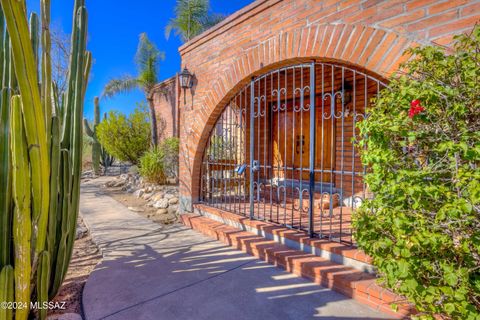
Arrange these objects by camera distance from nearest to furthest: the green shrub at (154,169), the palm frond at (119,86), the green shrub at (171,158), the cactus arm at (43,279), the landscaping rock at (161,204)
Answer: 1. the cactus arm at (43,279)
2. the landscaping rock at (161,204)
3. the green shrub at (154,169)
4. the green shrub at (171,158)
5. the palm frond at (119,86)

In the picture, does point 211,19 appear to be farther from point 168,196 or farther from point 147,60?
point 168,196

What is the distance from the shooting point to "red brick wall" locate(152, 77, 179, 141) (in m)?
10.8

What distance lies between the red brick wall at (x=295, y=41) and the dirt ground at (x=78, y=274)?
181 cm

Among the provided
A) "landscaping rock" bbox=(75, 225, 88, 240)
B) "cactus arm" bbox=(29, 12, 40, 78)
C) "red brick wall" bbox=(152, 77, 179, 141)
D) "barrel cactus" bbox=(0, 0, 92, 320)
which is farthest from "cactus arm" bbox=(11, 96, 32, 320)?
"red brick wall" bbox=(152, 77, 179, 141)

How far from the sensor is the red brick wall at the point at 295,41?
2.32 meters

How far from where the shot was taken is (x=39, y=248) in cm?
187

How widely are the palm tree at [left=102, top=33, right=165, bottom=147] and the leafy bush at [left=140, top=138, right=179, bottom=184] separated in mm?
2525

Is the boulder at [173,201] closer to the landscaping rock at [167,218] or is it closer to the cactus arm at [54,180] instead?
the landscaping rock at [167,218]

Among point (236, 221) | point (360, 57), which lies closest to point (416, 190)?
point (360, 57)

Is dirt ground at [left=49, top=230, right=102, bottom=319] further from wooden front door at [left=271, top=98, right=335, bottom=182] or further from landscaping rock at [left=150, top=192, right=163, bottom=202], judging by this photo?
wooden front door at [left=271, top=98, right=335, bottom=182]

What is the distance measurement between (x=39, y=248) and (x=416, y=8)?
3533mm

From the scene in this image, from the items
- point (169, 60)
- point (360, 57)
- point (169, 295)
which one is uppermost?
point (169, 60)

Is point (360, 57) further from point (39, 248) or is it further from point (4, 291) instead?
point (4, 291)

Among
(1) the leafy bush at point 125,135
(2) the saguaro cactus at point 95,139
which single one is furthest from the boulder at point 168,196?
(2) the saguaro cactus at point 95,139
